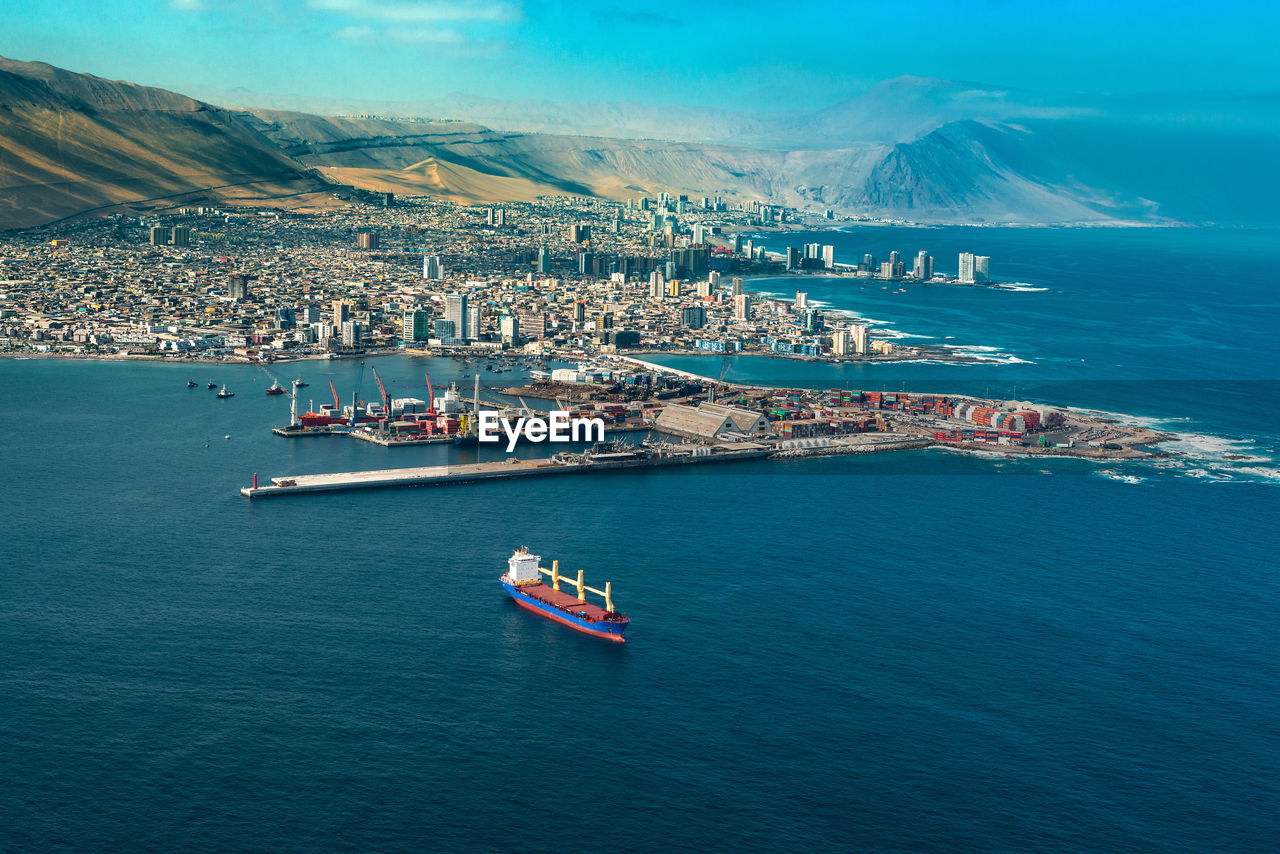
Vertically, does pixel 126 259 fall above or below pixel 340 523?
above

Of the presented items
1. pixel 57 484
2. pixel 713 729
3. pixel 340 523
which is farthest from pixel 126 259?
pixel 713 729

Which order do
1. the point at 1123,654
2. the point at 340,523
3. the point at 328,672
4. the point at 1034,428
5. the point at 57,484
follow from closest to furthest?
the point at 328,672 < the point at 1123,654 < the point at 340,523 < the point at 57,484 < the point at 1034,428

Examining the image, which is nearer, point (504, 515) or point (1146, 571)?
point (1146, 571)

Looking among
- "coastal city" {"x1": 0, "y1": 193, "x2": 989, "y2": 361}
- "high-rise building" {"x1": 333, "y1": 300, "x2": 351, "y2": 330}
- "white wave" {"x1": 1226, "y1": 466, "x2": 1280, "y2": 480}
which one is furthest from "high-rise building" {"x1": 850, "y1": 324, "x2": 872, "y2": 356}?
"white wave" {"x1": 1226, "y1": 466, "x2": 1280, "y2": 480}

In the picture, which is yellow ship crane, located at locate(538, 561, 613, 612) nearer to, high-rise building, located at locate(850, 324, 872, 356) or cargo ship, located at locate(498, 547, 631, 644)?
cargo ship, located at locate(498, 547, 631, 644)

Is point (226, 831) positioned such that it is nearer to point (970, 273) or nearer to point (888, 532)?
point (888, 532)

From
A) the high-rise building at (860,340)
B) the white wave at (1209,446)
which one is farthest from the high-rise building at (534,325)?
the white wave at (1209,446)

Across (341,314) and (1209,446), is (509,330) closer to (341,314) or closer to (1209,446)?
(341,314)
